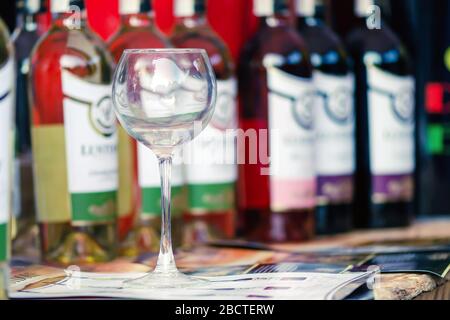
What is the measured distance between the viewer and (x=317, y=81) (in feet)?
4.93

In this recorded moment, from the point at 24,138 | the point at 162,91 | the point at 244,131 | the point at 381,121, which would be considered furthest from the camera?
the point at 381,121

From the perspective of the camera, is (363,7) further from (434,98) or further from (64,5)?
(64,5)

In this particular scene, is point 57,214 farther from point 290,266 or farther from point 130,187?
point 290,266

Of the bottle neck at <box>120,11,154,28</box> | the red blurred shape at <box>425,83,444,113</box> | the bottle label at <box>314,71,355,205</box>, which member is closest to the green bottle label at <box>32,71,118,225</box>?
the bottle neck at <box>120,11,154,28</box>

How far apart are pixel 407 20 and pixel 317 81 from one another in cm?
29

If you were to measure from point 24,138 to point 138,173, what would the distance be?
150 millimetres

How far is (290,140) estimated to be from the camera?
1.42m

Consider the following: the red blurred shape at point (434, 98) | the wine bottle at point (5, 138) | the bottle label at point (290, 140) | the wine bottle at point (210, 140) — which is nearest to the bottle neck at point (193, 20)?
the wine bottle at point (210, 140)

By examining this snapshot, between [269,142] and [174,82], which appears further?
[269,142]

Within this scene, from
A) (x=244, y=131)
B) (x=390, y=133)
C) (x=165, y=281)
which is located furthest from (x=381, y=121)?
(x=165, y=281)

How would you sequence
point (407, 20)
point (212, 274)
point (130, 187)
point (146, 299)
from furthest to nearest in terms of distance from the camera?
point (407, 20)
point (130, 187)
point (212, 274)
point (146, 299)

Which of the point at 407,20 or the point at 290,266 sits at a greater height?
the point at 407,20

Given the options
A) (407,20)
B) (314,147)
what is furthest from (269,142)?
(407,20)

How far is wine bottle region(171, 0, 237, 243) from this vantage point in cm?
139
